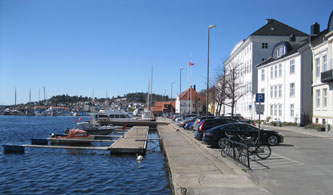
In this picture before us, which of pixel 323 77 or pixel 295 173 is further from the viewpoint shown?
pixel 323 77

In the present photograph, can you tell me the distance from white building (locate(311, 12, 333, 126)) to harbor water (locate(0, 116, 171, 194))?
20764 mm

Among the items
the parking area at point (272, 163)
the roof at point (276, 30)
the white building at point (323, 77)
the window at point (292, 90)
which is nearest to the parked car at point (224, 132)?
the parking area at point (272, 163)

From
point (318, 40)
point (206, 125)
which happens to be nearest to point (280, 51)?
point (318, 40)

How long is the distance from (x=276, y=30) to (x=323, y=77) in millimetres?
30031

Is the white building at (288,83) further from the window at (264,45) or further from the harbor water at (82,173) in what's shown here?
the harbor water at (82,173)

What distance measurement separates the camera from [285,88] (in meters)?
45.7

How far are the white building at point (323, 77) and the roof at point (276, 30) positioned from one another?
21.5 m

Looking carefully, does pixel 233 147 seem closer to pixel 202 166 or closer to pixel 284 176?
pixel 202 166

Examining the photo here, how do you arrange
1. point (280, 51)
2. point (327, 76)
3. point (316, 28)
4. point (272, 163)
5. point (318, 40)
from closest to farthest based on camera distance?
point (272, 163) < point (327, 76) < point (318, 40) < point (316, 28) < point (280, 51)

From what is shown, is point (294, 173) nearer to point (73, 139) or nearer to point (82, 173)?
point (82, 173)

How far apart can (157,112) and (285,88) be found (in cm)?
8650

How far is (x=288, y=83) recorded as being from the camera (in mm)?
44969

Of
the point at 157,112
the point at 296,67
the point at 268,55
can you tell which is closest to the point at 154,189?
the point at 296,67

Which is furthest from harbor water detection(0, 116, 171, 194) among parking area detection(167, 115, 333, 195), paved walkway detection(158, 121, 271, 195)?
parking area detection(167, 115, 333, 195)
